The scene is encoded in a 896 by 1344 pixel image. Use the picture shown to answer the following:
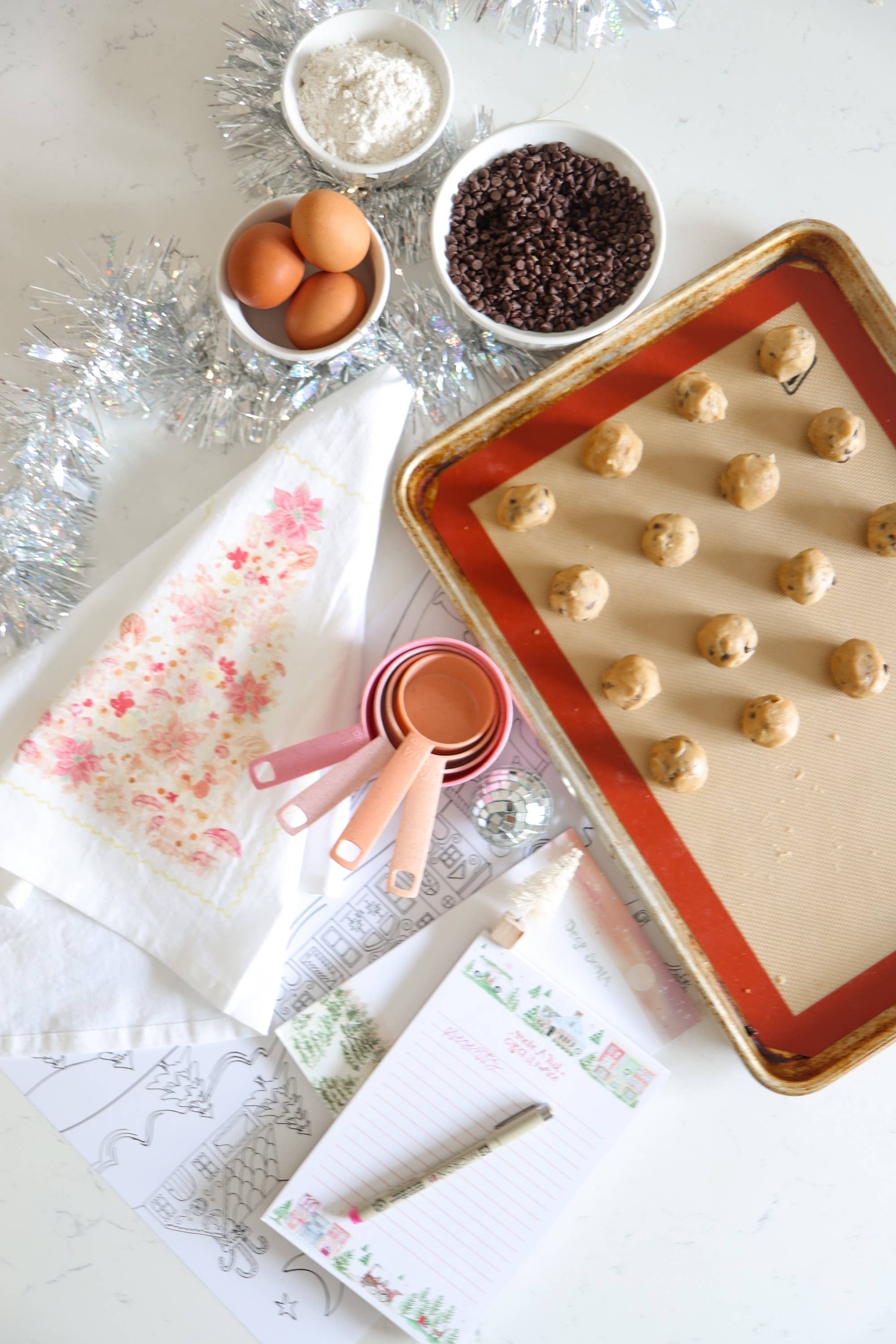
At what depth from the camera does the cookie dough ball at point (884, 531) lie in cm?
82

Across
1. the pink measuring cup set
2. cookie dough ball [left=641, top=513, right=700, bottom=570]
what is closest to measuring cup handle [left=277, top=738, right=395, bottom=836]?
the pink measuring cup set

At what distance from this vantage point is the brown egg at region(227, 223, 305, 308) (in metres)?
0.74

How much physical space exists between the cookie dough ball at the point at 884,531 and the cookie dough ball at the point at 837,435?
2.6 inches

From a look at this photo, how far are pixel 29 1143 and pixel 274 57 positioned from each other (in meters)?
1.11

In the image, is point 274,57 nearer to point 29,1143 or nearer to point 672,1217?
point 29,1143

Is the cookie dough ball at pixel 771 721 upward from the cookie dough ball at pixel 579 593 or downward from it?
downward

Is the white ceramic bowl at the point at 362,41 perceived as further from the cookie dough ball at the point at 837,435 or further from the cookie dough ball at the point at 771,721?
the cookie dough ball at the point at 771,721

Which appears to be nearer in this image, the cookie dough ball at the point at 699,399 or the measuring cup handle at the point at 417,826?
the measuring cup handle at the point at 417,826

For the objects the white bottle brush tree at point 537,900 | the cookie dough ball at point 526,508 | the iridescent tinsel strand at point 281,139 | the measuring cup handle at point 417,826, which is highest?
the iridescent tinsel strand at point 281,139

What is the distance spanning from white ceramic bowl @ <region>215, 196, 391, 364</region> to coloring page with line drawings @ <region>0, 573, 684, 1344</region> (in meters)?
0.46

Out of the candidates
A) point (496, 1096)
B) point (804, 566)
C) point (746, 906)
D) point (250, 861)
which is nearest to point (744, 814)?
point (746, 906)

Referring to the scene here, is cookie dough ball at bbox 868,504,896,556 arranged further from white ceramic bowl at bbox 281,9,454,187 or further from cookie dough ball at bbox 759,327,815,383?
white ceramic bowl at bbox 281,9,454,187

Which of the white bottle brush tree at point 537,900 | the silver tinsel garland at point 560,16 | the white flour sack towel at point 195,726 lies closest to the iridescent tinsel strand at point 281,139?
the silver tinsel garland at point 560,16

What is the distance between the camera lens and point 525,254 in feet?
2.53
